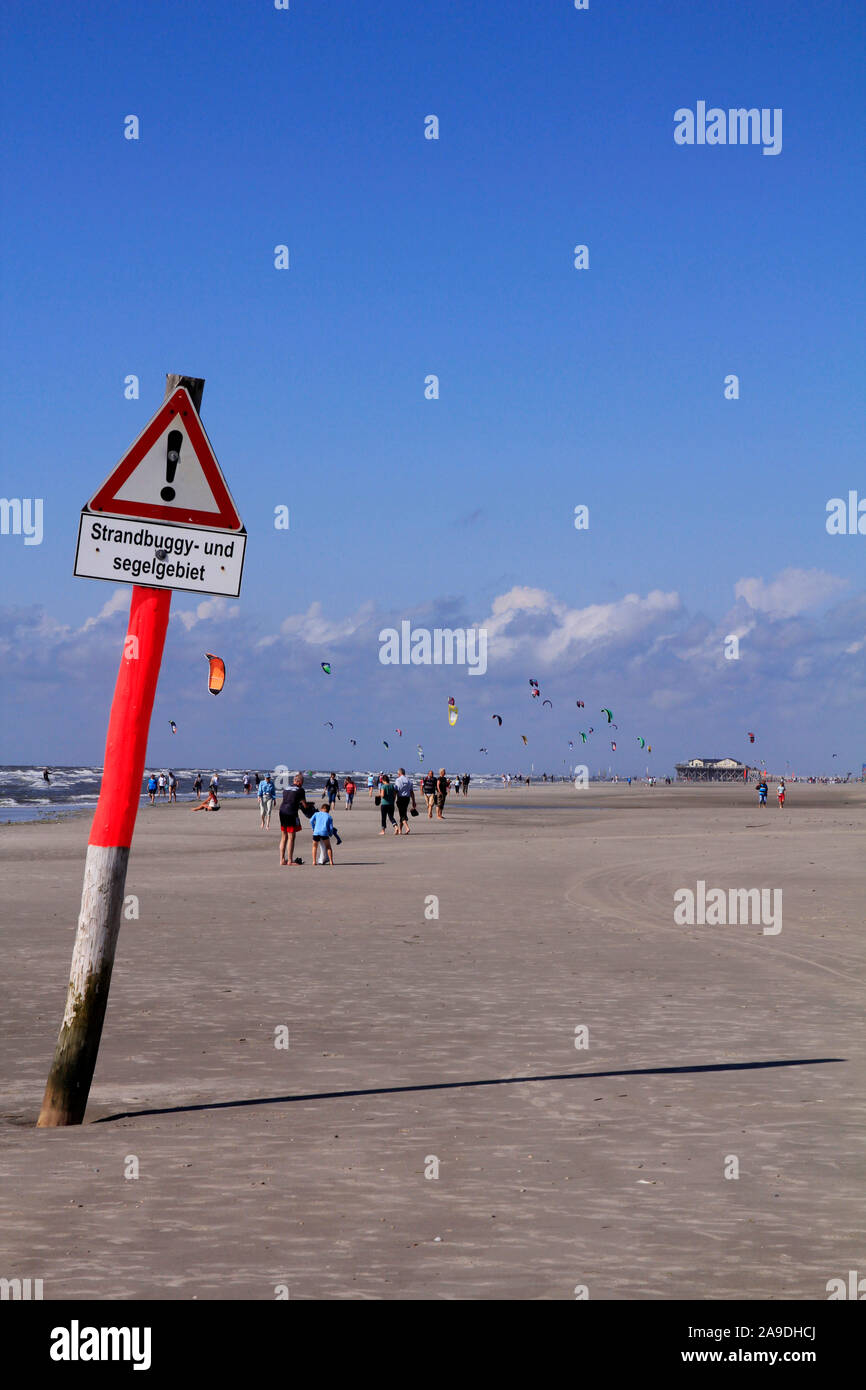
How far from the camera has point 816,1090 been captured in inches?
343

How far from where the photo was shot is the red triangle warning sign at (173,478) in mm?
7664

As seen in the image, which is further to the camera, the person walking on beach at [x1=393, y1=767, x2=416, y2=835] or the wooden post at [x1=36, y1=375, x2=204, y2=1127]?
the person walking on beach at [x1=393, y1=767, x2=416, y2=835]

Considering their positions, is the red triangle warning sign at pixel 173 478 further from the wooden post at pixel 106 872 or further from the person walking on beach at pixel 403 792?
the person walking on beach at pixel 403 792

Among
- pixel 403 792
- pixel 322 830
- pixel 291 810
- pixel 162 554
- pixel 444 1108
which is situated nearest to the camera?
pixel 162 554

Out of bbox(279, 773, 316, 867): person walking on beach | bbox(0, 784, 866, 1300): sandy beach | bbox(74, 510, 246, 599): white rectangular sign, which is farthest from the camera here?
bbox(279, 773, 316, 867): person walking on beach

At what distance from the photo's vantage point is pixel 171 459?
7.80 meters

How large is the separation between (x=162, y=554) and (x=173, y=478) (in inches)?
18.0

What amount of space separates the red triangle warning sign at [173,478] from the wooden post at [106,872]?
485mm

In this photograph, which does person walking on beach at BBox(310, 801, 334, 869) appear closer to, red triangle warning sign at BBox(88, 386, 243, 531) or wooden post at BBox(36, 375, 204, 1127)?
wooden post at BBox(36, 375, 204, 1127)

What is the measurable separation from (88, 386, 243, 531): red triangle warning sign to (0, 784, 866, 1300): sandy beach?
3.56m

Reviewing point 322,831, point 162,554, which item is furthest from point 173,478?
point 322,831

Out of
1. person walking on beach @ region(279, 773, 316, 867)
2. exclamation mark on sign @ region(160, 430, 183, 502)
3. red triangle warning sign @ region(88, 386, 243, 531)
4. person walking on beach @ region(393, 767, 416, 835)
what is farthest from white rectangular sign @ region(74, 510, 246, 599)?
person walking on beach @ region(393, 767, 416, 835)

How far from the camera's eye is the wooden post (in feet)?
25.6

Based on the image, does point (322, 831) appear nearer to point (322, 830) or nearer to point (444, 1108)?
point (322, 830)
